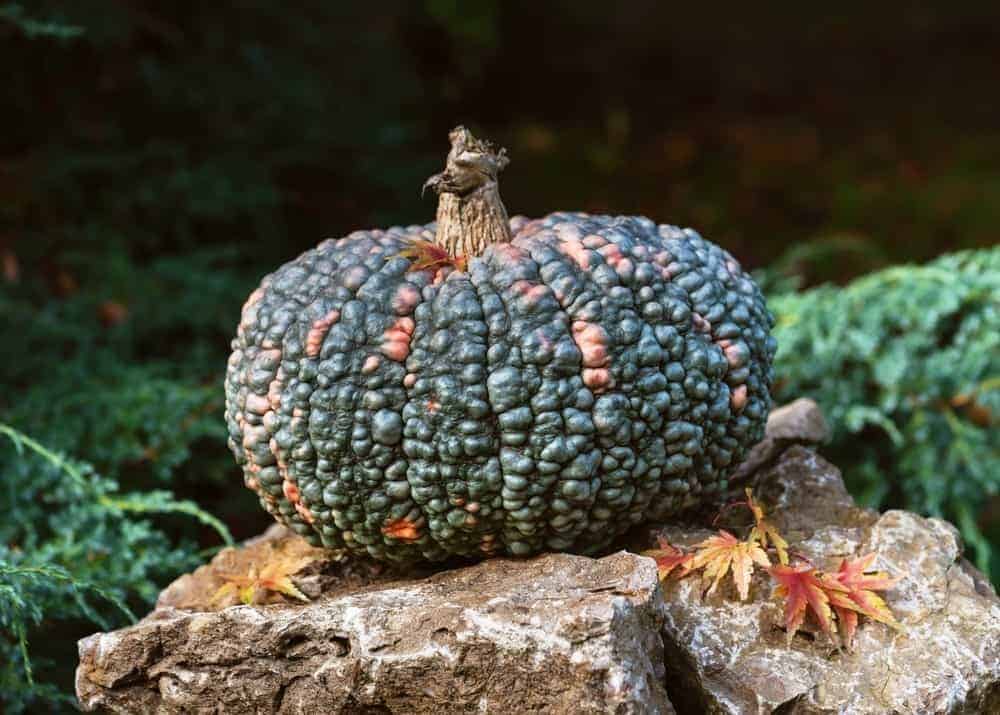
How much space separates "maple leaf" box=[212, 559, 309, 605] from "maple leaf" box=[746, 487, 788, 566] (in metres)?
0.98

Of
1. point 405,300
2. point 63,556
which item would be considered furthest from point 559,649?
point 63,556

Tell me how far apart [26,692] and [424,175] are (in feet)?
10.8

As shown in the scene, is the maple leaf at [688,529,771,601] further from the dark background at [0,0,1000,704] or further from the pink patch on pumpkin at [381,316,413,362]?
the dark background at [0,0,1000,704]

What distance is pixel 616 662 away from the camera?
1.81 metres

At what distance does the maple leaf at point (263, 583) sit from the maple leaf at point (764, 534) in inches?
38.4

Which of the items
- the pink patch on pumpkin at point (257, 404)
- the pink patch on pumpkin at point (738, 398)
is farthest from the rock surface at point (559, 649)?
the pink patch on pumpkin at point (257, 404)

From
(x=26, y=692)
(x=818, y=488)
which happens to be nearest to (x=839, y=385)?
(x=818, y=488)

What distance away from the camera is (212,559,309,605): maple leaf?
2.30m

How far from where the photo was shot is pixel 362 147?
5059mm

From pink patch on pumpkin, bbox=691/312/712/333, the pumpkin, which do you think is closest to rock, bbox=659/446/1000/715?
the pumpkin

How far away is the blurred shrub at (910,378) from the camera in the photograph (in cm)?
332

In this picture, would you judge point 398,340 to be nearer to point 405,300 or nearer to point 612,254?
point 405,300

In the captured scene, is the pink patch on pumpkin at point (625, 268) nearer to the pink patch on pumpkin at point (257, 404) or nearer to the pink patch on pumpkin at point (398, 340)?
the pink patch on pumpkin at point (398, 340)

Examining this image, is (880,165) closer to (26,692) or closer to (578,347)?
(578,347)
